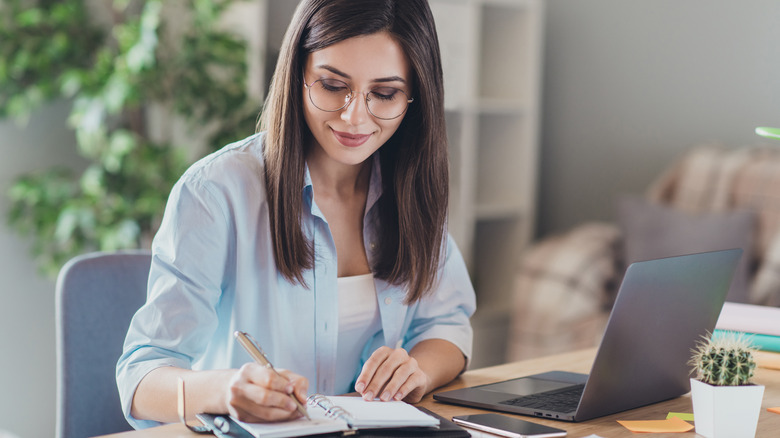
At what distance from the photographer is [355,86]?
1.23 metres

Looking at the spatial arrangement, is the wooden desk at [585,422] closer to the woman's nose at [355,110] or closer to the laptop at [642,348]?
the laptop at [642,348]

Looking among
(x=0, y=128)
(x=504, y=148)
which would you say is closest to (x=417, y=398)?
(x=0, y=128)

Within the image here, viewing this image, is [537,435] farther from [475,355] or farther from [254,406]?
[475,355]

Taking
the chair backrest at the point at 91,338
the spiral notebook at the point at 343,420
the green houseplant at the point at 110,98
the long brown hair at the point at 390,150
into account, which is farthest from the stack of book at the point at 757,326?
the green houseplant at the point at 110,98

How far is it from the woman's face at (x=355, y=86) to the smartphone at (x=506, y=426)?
1.46ft

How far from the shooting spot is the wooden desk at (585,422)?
1024mm

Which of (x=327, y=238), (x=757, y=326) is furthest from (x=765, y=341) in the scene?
(x=327, y=238)

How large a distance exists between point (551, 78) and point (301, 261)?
2.58m

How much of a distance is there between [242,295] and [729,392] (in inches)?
27.1

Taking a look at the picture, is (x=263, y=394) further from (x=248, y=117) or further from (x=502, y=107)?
(x=502, y=107)

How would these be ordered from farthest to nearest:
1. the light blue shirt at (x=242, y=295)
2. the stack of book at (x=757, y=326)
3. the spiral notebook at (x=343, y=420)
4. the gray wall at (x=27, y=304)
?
1. the gray wall at (x=27, y=304)
2. the stack of book at (x=757, y=326)
3. the light blue shirt at (x=242, y=295)
4. the spiral notebook at (x=343, y=420)

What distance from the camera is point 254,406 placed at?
930 millimetres

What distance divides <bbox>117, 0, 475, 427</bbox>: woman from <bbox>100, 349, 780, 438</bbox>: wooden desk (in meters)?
0.04

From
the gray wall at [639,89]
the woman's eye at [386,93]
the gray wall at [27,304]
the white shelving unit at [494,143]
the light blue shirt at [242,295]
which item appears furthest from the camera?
the white shelving unit at [494,143]
